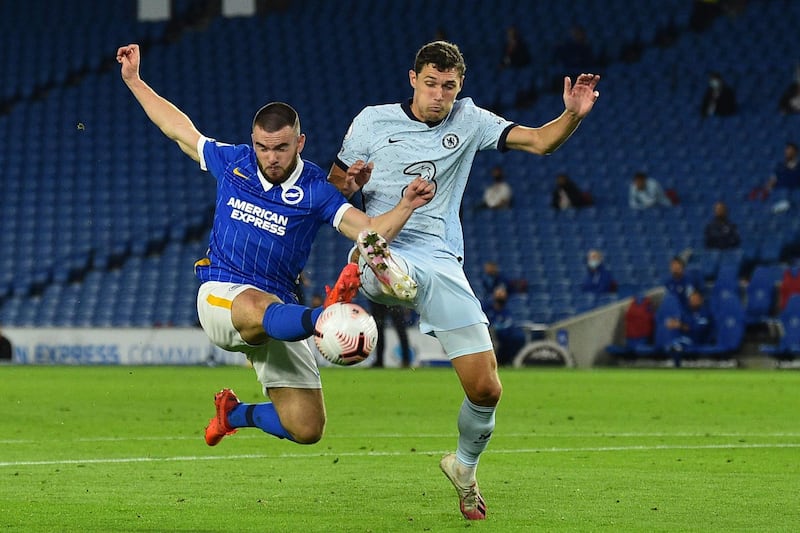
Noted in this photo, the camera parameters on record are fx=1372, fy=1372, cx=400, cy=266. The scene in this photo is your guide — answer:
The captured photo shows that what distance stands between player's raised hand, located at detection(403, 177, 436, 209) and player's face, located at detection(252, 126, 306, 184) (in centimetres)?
67

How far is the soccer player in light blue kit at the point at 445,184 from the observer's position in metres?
6.62

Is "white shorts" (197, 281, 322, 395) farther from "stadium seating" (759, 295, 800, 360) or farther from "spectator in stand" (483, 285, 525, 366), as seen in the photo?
"spectator in stand" (483, 285, 525, 366)

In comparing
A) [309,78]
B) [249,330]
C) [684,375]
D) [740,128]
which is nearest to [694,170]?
[740,128]

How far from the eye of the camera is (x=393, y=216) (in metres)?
6.31

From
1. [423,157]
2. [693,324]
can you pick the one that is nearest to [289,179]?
[423,157]

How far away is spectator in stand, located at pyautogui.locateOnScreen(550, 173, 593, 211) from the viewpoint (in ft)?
82.3

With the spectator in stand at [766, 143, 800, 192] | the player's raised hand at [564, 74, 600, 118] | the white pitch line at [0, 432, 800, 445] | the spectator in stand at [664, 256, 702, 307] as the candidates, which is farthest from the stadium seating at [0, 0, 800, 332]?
the player's raised hand at [564, 74, 600, 118]

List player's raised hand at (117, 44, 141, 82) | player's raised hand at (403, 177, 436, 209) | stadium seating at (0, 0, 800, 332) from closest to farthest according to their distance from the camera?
1. player's raised hand at (403, 177, 436, 209)
2. player's raised hand at (117, 44, 141, 82)
3. stadium seating at (0, 0, 800, 332)

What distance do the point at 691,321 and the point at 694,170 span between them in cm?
433

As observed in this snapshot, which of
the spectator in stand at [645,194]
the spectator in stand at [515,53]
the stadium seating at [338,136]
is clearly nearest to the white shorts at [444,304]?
the stadium seating at [338,136]

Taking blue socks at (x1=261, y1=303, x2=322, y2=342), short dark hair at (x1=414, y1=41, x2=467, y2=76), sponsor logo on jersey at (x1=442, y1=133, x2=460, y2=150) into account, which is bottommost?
blue socks at (x1=261, y1=303, x2=322, y2=342)

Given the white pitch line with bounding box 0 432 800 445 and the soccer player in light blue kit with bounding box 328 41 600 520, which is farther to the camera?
the white pitch line with bounding box 0 432 800 445

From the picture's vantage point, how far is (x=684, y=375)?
19.6 metres

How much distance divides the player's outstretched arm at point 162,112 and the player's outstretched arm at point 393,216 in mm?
1099
